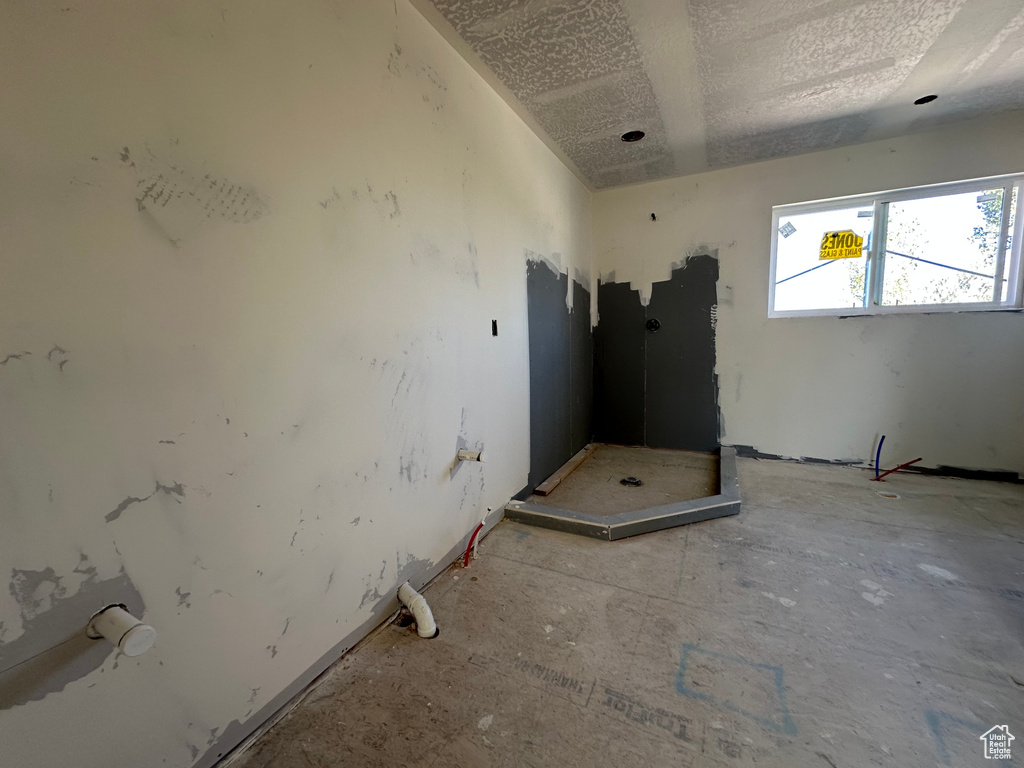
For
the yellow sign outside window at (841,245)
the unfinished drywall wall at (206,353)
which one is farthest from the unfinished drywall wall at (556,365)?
the yellow sign outside window at (841,245)

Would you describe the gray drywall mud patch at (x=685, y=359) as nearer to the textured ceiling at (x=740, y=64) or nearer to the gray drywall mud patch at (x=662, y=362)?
the gray drywall mud patch at (x=662, y=362)

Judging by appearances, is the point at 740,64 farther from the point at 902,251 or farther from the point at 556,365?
the point at 902,251

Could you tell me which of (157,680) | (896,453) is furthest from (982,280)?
(157,680)

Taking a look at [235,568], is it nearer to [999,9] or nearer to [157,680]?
[157,680]

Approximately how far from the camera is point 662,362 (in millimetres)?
3525

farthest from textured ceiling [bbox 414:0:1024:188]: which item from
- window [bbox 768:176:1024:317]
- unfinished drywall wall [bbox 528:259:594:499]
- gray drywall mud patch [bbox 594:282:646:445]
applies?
gray drywall mud patch [bbox 594:282:646:445]

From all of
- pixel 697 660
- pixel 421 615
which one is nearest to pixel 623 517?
pixel 697 660

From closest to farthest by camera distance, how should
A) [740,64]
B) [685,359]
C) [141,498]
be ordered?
[141,498] < [740,64] < [685,359]

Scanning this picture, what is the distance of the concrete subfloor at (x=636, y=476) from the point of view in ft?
8.30

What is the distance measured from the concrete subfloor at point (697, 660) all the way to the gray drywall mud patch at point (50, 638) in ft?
1.68

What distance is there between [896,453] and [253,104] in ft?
13.9

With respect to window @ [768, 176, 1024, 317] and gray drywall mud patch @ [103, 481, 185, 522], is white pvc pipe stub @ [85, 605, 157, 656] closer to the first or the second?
gray drywall mud patch @ [103, 481, 185, 522]

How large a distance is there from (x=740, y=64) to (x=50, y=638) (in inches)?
121

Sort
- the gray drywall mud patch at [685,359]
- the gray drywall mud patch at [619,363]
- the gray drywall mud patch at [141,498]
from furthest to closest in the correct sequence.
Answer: the gray drywall mud patch at [619,363]
the gray drywall mud patch at [685,359]
the gray drywall mud patch at [141,498]
